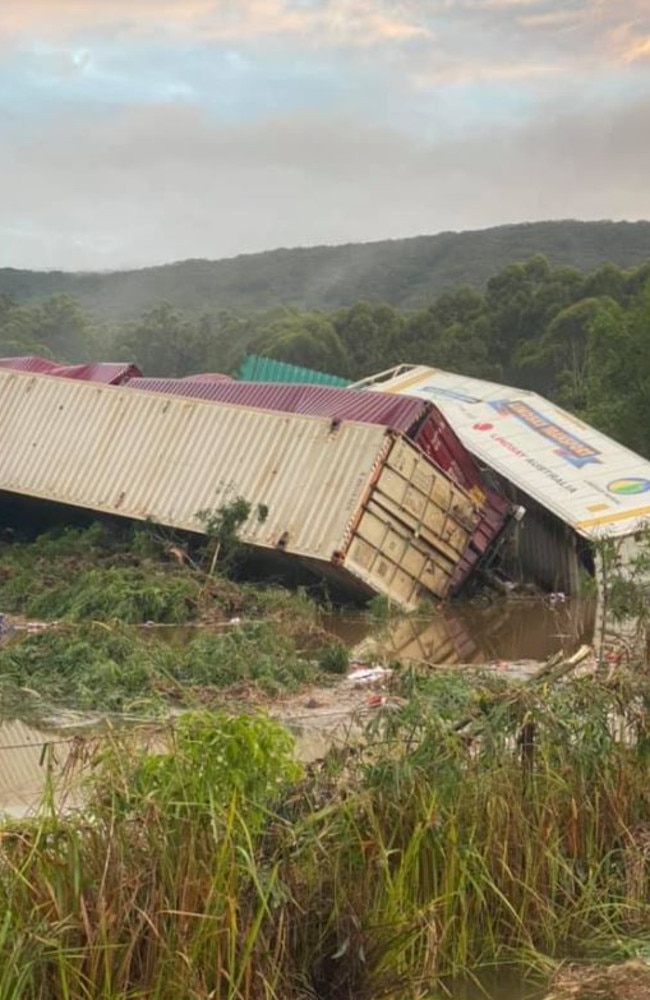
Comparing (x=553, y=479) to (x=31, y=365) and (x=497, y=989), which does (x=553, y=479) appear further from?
(x=497, y=989)

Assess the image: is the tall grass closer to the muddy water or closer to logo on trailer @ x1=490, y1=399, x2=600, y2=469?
the muddy water

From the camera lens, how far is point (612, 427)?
953 inches

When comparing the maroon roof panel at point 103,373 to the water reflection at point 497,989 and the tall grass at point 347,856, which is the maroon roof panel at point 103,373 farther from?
the water reflection at point 497,989

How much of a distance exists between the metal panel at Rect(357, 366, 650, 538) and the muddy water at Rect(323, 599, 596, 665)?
1.15m

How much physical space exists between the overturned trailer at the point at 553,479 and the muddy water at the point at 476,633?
94 centimetres

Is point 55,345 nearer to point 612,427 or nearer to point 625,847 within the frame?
point 612,427

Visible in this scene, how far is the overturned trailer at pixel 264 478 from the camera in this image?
1551cm

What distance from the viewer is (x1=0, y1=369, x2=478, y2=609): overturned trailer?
1551 cm

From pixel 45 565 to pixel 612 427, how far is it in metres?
11.8

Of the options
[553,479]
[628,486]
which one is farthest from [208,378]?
[628,486]

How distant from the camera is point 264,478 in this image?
16.3 meters

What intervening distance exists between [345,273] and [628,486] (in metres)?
83.3

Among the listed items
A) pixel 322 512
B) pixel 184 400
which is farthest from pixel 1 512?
pixel 322 512

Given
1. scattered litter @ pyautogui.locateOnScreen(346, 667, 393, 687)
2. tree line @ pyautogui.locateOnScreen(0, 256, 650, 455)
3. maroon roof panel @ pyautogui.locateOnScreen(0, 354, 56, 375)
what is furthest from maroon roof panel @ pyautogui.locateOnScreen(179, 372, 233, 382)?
tree line @ pyautogui.locateOnScreen(0, 256, 650, 455)
